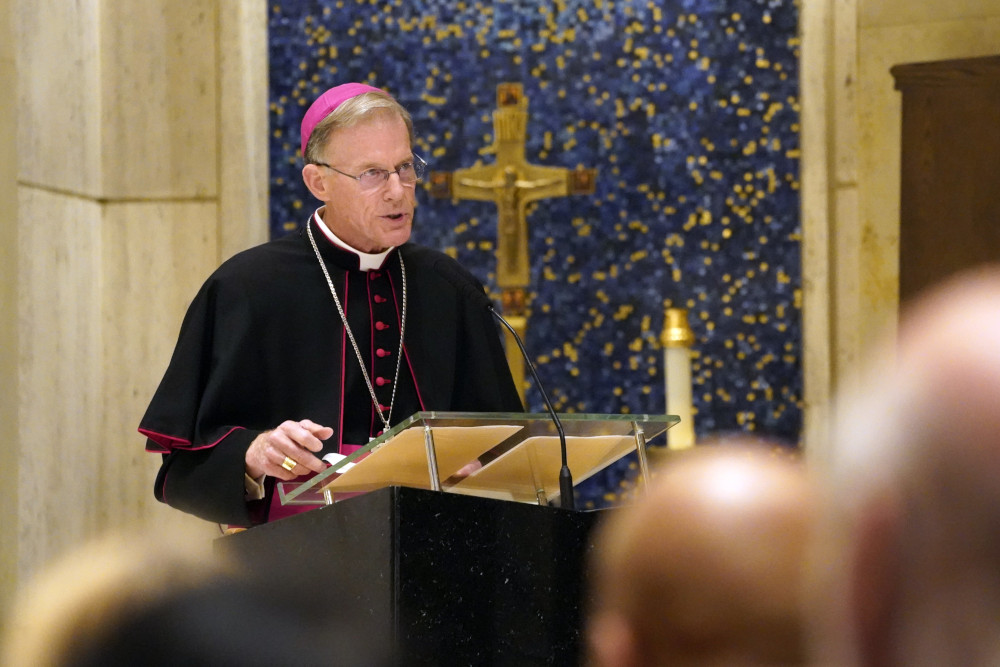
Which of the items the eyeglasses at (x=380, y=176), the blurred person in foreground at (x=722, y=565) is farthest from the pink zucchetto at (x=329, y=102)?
the blurred person in foreground at (x=722, y=565)

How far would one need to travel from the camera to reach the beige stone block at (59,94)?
4.75 meters

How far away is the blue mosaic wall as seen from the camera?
5.05 meters

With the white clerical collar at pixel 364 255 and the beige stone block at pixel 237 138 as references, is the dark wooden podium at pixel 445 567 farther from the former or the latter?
the beige stone block at pixel 237 138

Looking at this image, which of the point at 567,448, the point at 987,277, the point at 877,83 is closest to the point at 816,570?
the point at 987,277

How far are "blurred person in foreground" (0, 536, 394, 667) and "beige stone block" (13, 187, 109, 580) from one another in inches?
151

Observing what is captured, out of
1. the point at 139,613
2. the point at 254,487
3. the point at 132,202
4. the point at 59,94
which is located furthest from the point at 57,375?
the point at 139,613

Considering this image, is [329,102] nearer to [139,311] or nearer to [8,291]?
[8,291]

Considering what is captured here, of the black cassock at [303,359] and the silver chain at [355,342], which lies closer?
the black cassock at [303,359]

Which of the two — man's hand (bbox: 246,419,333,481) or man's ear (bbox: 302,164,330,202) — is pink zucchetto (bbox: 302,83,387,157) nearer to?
man's ear (bbox: 302,164,330,202)

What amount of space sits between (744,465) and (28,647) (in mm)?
517

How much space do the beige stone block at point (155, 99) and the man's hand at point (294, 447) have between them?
294 centimetres

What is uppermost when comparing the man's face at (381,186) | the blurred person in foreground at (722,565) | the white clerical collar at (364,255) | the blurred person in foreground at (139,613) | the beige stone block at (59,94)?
the beige stone block at (59,94)

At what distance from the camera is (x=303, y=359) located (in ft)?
10.5

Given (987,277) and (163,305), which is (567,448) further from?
(163,305)
